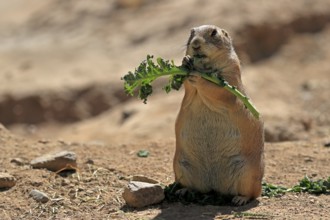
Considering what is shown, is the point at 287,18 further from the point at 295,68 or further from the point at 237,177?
the point at 237,177

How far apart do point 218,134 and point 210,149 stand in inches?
6.6

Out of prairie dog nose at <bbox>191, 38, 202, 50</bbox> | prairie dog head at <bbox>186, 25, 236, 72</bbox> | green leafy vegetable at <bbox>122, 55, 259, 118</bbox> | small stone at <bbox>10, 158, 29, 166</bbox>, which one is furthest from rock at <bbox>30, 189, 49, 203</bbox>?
prairie dog nose at <bbox>191, 38, 202, 50</bbox>

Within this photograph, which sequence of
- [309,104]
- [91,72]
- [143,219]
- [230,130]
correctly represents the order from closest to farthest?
1. [143,219]
2. [230,130]
3. [309,104]
4. [91,72]

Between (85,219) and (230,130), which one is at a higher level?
(230,130)

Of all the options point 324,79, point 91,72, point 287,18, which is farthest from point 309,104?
point 91,72

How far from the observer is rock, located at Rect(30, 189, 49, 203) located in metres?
7.54

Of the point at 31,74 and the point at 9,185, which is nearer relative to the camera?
the point at 9,185

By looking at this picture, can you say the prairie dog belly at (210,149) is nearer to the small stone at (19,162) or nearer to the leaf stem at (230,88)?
the leaf stem at (230,88)

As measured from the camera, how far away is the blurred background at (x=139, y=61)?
16469 mm

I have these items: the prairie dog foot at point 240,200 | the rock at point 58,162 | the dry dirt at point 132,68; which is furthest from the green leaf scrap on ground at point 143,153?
the prairie dog foot at point 240,200

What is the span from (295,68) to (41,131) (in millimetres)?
5948

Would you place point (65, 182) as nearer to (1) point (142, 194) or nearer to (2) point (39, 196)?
(2) point (39, 196)

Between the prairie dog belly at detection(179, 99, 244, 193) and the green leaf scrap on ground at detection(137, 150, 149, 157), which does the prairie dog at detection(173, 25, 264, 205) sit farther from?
the green leaf scrap on ground at detection(137, 150, 149, 157)

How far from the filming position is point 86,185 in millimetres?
8062
